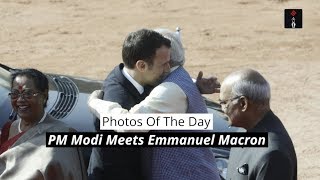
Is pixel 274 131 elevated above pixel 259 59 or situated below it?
above

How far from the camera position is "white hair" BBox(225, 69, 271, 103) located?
3877mm

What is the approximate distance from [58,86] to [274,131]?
2.35 meters

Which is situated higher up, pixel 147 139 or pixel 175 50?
pixel 175 50

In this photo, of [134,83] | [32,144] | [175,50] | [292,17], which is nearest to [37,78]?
[32,144]

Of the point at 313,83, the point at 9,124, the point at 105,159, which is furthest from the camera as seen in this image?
the point at 313,83

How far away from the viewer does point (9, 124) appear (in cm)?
430

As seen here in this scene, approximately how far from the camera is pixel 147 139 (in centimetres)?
382

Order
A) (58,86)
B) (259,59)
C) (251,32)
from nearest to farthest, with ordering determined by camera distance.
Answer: (58,86)
(259,59)
(251,32)

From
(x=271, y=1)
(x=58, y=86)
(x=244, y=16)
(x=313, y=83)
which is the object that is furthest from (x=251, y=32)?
(x=58, y=86)

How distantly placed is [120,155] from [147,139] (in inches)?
5.8

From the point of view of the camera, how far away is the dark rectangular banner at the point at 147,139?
3812mm

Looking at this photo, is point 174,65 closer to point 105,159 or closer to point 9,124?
point 105,159

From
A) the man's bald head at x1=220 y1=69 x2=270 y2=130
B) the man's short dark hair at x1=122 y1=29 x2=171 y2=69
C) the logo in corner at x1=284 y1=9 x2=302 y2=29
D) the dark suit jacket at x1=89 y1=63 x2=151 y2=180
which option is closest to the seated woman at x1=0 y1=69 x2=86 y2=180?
the dark suit jacket at x1=89 y1=63 x2=151 y2=180

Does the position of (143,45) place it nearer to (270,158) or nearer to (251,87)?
(251,87)
